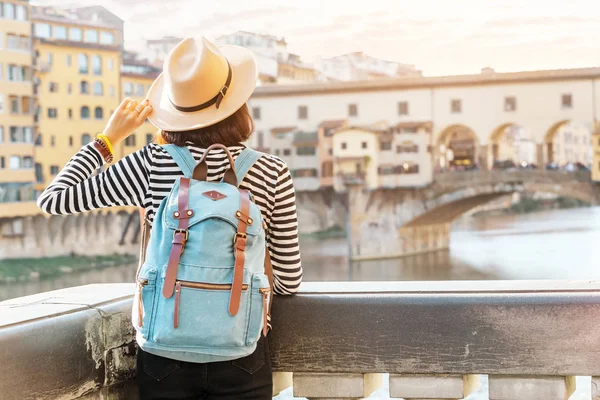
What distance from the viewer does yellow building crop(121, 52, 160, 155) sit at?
19.8 metres

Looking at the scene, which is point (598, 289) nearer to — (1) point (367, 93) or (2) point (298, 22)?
(1) point (367, 93)

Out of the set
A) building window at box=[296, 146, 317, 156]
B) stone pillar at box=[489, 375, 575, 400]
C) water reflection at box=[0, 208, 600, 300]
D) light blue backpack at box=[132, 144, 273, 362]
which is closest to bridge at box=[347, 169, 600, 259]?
water reflection at box=[0, 208, 600, 300]

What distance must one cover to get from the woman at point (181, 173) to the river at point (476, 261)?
13.4m

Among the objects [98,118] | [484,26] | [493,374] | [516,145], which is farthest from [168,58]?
[516,145]

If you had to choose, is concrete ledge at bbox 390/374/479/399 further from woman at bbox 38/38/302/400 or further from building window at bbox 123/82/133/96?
building window at bbox 123/82/133/96

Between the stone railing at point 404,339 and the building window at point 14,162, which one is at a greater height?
the building window at point 14,162

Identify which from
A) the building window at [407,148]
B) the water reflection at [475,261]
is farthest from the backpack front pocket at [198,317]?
the building window at [407,148]

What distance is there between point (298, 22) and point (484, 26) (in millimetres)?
5820

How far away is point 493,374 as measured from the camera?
840 millimetres

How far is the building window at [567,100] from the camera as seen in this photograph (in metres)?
18.1

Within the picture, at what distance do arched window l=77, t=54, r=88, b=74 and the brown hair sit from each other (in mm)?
19584

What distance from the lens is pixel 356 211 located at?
19.0 metres

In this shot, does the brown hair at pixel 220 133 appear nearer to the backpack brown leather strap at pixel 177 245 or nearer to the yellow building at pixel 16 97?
the backpack brown leather strap at pixel 177 245

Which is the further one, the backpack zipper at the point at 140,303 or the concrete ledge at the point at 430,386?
the concrete ledge at the point at 430,386
